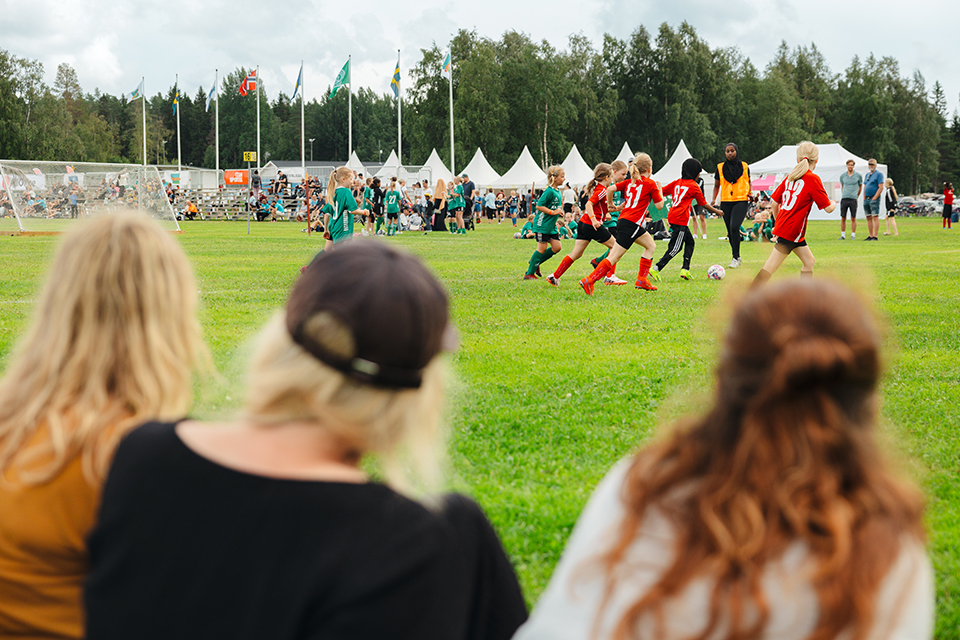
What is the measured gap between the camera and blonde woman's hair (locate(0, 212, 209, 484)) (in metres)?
1.86

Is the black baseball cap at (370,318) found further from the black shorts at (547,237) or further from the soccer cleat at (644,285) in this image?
the black shorts at (547,237)

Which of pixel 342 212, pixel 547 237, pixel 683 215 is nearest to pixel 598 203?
pixel 547 237

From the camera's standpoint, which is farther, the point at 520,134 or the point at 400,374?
the point at 520,134

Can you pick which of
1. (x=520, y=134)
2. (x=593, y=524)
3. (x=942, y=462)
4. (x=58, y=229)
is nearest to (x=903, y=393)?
(x=942, y=462)

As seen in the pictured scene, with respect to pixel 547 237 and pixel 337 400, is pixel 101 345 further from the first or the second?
pixel 547 237

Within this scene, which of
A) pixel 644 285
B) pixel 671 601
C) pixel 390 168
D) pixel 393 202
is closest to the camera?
pixel 671 601

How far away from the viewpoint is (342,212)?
45.9ft

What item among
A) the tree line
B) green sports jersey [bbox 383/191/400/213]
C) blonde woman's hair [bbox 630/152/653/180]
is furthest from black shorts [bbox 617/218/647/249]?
the tree line

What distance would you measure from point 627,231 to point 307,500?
11.8 meters

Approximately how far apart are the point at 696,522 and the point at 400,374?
52 centimetres

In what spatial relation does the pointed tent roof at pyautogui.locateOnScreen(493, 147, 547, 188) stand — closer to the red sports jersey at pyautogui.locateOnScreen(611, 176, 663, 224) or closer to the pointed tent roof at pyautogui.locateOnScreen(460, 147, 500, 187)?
the pointed tent roof at pyautogui.locateOnScreen(460, 147, 500, 187)

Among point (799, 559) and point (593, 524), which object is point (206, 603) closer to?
point (593, 524)

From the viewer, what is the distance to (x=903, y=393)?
6.17 metres

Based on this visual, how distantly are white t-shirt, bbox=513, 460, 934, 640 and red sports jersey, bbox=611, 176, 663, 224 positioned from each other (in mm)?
11597
